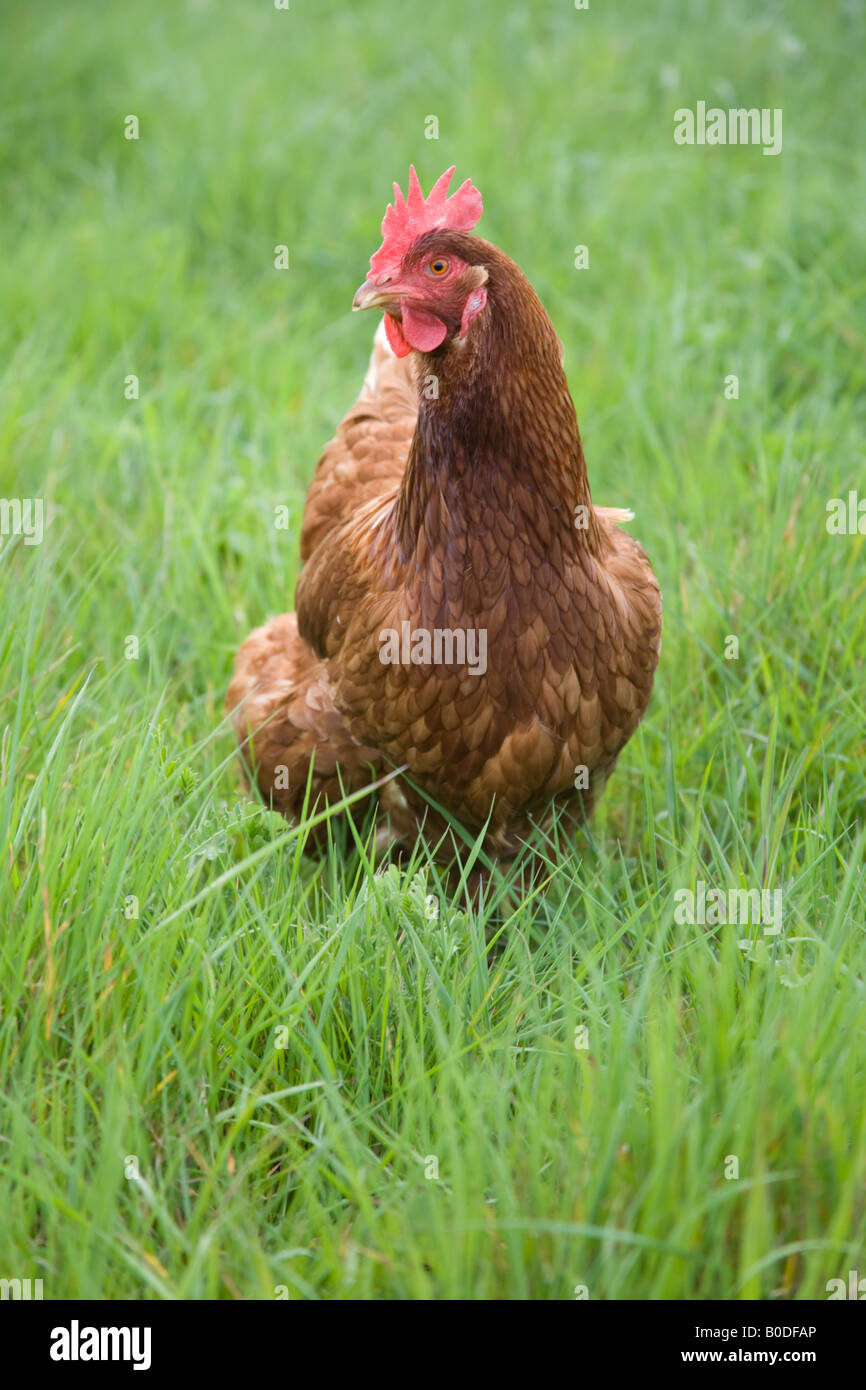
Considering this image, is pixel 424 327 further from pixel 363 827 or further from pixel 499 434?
pixel 363 827

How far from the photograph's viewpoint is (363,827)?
3.09 meters

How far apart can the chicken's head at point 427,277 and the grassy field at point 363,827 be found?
111 centimetres

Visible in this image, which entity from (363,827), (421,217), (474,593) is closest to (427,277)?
(421,217)

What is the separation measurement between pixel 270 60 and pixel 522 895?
20.8ft

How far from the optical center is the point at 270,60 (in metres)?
7.25

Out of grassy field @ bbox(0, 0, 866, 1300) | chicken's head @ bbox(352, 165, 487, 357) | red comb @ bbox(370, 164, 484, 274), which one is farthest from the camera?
red comb @ bbox(370, 164, 484, 274)

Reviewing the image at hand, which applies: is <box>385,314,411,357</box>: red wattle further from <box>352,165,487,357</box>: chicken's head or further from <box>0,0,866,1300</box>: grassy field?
<box>0,0,866,1300</box>: grassy field

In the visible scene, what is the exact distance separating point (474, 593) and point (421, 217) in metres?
0.84

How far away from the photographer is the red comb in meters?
2.54

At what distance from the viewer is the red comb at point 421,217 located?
2.54 m

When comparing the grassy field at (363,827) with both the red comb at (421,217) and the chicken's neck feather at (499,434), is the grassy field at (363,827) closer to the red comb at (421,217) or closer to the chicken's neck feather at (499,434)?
the chicken's neck feather at (499,434)

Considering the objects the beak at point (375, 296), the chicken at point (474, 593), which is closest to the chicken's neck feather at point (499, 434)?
the chicken at point (474, 593)

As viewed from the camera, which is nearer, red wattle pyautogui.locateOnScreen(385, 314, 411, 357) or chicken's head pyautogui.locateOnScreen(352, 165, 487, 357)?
chicken's head pyautogui.locateOnScreen(352, 165, 487, 357)

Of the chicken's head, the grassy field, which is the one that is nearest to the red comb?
the chicken's head
